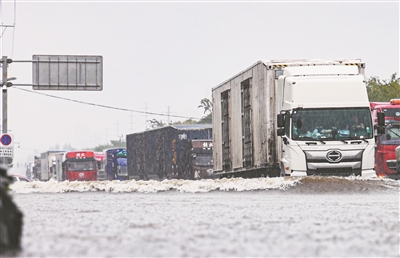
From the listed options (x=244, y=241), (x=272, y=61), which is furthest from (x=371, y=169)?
(x=244, y=241)

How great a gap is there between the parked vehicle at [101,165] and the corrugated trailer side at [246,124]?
35946 mm

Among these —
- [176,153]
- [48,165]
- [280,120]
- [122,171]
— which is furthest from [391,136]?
[48,165]

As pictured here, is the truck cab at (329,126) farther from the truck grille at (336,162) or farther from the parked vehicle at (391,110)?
Answer: the parked vehicle at (391,110)

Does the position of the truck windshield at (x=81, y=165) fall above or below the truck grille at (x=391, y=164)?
above

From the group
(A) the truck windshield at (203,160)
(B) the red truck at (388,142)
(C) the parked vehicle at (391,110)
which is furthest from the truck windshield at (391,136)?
(A) the truck windshield at (203,160)

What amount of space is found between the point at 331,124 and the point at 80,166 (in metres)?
43.8

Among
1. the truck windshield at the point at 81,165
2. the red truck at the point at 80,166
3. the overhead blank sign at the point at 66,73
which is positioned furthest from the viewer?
the truck windshield at the point at 81,165

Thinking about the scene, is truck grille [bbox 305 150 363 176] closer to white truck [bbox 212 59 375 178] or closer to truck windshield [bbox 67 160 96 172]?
white truck [bbox 212 59 375 178]

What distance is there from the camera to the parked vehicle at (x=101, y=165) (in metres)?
67.8

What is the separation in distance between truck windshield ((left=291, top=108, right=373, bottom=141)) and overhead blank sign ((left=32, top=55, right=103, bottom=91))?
20079 millimetres

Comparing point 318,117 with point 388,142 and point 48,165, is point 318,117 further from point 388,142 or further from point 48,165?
point 48,165

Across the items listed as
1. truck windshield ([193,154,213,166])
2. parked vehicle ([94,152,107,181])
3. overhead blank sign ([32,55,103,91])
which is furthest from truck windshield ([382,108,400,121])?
parked vehicle ([94,152,107,181])

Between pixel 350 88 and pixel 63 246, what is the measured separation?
58.7 ft

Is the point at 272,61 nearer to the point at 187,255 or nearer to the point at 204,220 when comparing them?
the point at 204,220
